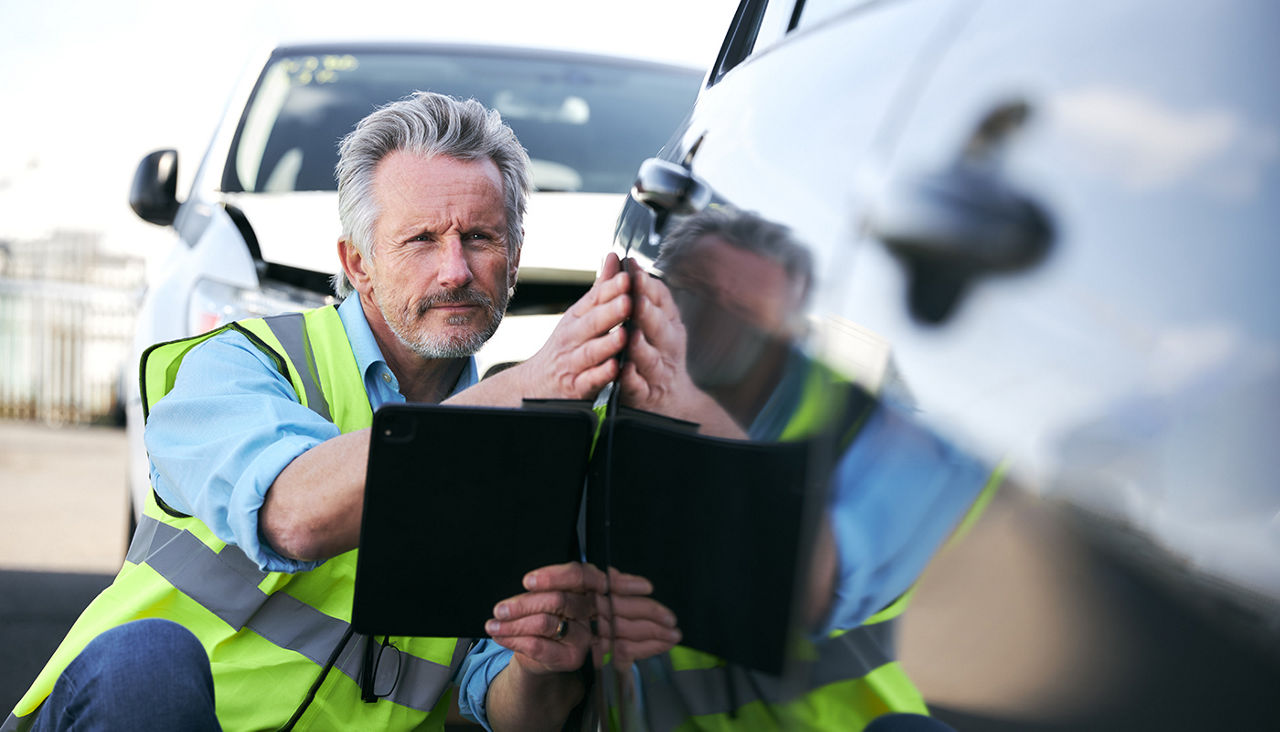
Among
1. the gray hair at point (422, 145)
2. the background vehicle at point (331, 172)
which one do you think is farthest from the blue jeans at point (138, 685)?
the background vehicle at point (331, 172)

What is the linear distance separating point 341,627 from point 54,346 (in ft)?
36.5

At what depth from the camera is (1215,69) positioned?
1.61 ft

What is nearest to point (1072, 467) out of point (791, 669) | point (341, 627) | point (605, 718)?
point (791, 669)

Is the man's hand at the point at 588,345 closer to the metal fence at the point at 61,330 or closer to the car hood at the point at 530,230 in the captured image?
the car hood at the point at 530,230

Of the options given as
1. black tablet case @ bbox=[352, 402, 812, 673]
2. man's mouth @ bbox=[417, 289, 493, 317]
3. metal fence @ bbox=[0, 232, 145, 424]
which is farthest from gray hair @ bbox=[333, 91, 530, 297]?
metal fence @ bbox=[0, 232, 145, 424]

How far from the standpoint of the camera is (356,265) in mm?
1830

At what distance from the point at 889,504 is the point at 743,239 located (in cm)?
28

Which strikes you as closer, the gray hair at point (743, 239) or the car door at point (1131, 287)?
the car door at point (1131, 287)

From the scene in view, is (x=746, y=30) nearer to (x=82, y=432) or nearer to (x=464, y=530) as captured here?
(x=464, y=530)

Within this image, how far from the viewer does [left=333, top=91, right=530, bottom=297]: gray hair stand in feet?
5.59

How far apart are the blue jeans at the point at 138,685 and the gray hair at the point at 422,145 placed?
2.13 feet

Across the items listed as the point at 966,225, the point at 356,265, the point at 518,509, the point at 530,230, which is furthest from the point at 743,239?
the point at 530,230

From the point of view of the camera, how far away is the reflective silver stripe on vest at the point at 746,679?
622mm

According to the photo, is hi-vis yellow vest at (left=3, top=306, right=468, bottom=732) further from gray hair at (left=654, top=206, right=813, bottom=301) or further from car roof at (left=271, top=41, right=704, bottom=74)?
car roof at (left=271, top=41, right=704, bottom=74)
